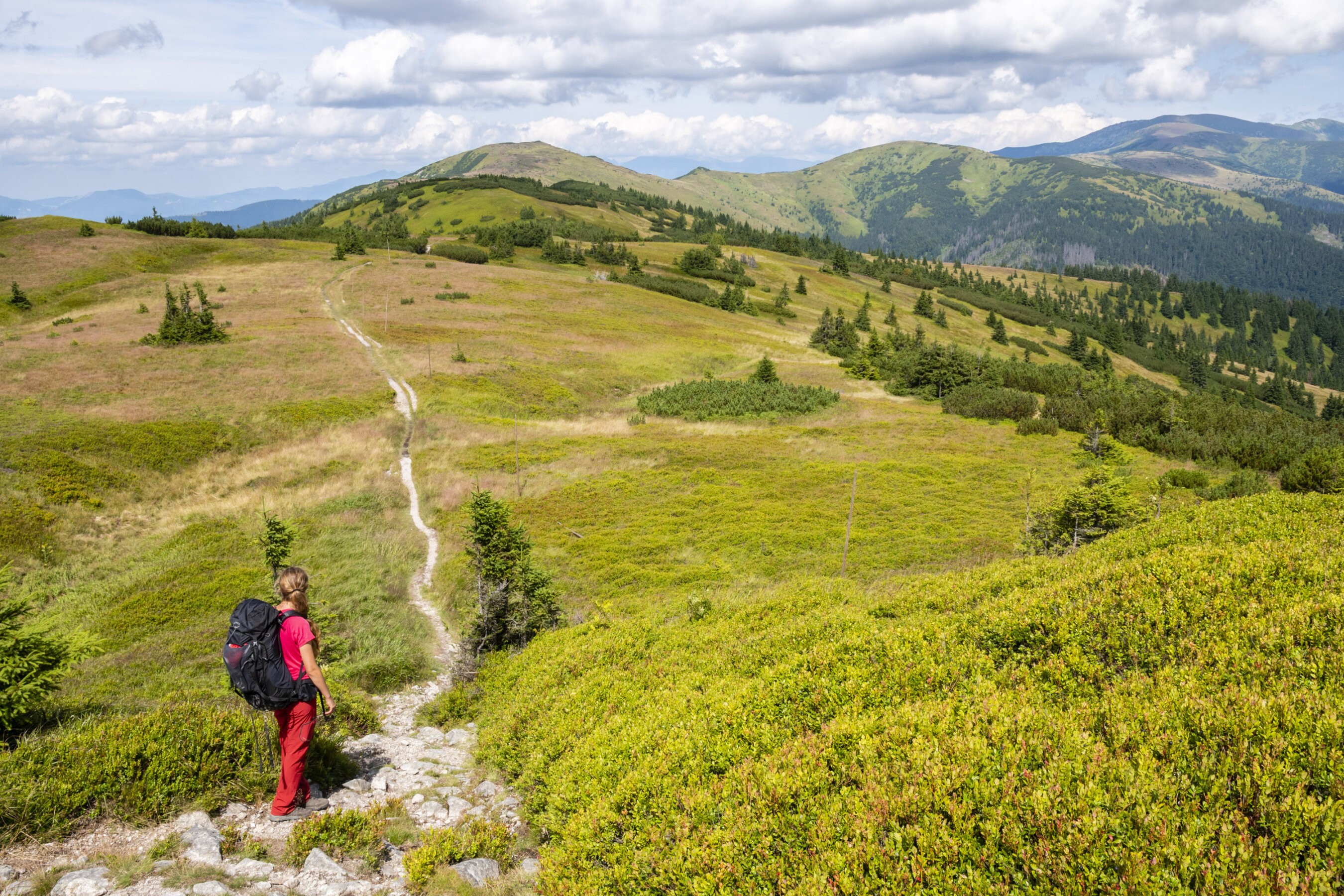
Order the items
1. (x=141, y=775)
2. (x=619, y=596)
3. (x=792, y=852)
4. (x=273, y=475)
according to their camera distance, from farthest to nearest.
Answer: (x=273, y=475) → (x=619, y=596) → (x=141, y=775) → (x=792, y=852)

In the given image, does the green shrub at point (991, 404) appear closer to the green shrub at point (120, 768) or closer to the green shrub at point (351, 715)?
the green shrub at point (351, 715)

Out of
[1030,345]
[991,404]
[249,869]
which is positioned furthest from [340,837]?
[1030,345]

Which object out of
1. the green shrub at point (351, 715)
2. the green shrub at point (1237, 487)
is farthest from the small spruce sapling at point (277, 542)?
the green shrub at point (1237, 487)

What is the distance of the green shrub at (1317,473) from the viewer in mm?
29750

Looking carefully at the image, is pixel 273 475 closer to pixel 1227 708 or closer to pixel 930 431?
pixel 1227 708

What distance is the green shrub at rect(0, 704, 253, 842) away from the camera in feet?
23.9

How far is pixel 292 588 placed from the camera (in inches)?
332

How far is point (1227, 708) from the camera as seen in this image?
21.7 feet

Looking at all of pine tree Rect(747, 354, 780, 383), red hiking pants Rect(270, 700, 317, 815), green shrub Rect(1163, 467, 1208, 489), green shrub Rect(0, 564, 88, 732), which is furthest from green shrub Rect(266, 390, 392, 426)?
green shrub Rect(1163, 467, 1208, 489)

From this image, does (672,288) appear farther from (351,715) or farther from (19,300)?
(351,715)

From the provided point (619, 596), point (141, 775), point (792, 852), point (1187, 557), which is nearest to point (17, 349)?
point (619, 596)

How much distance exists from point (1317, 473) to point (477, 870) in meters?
42.2

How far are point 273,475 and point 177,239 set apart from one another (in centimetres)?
9982

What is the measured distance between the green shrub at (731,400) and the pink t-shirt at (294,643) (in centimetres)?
4989
